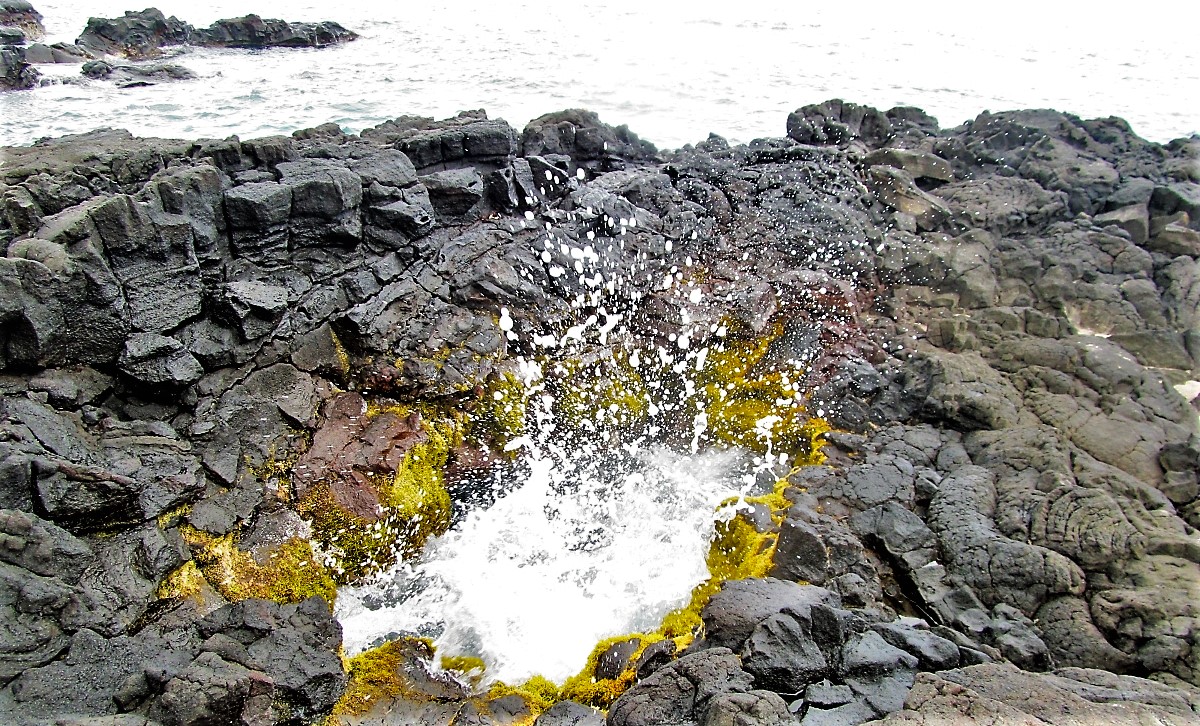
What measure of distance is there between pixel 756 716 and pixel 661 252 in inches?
285

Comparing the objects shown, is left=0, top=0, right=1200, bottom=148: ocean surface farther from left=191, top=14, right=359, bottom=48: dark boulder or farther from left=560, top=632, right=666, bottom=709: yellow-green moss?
left=560, top=632, right=666, bottom=709: yellow-green moss

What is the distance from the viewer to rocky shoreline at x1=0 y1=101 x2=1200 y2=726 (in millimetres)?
5168

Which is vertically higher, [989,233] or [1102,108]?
[1102,108]

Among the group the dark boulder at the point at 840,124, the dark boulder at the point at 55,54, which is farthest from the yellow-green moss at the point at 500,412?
the dark boulder at the point at 55,54

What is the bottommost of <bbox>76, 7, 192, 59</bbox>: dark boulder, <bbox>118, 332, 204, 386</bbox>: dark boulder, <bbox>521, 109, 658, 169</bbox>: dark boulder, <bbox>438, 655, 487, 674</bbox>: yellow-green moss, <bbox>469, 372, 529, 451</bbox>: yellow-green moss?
<bbox>438, 655, 487, 674</bbox>: yellow-green moss

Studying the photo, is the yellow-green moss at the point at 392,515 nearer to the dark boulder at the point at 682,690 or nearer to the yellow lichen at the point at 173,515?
the yellow lichen at the point at 173,515

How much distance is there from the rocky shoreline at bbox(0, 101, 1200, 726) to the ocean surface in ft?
27.3

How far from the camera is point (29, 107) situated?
1700 cm

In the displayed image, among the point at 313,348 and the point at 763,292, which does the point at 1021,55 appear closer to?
the point at 763,292

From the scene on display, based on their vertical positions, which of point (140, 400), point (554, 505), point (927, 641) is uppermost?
point (140, 400)

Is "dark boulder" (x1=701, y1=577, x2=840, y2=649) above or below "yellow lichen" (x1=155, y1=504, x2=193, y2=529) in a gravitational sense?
below

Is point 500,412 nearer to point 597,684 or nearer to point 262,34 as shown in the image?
point 597,684

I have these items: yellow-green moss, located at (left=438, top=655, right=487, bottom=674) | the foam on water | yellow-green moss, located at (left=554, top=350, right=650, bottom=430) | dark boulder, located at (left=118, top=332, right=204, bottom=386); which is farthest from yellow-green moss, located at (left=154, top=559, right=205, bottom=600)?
yellow-green moss, located at (left=554, top=350, right=650, bottom=430)

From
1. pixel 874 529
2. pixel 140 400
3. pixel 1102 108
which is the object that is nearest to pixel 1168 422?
pixel 874 529
